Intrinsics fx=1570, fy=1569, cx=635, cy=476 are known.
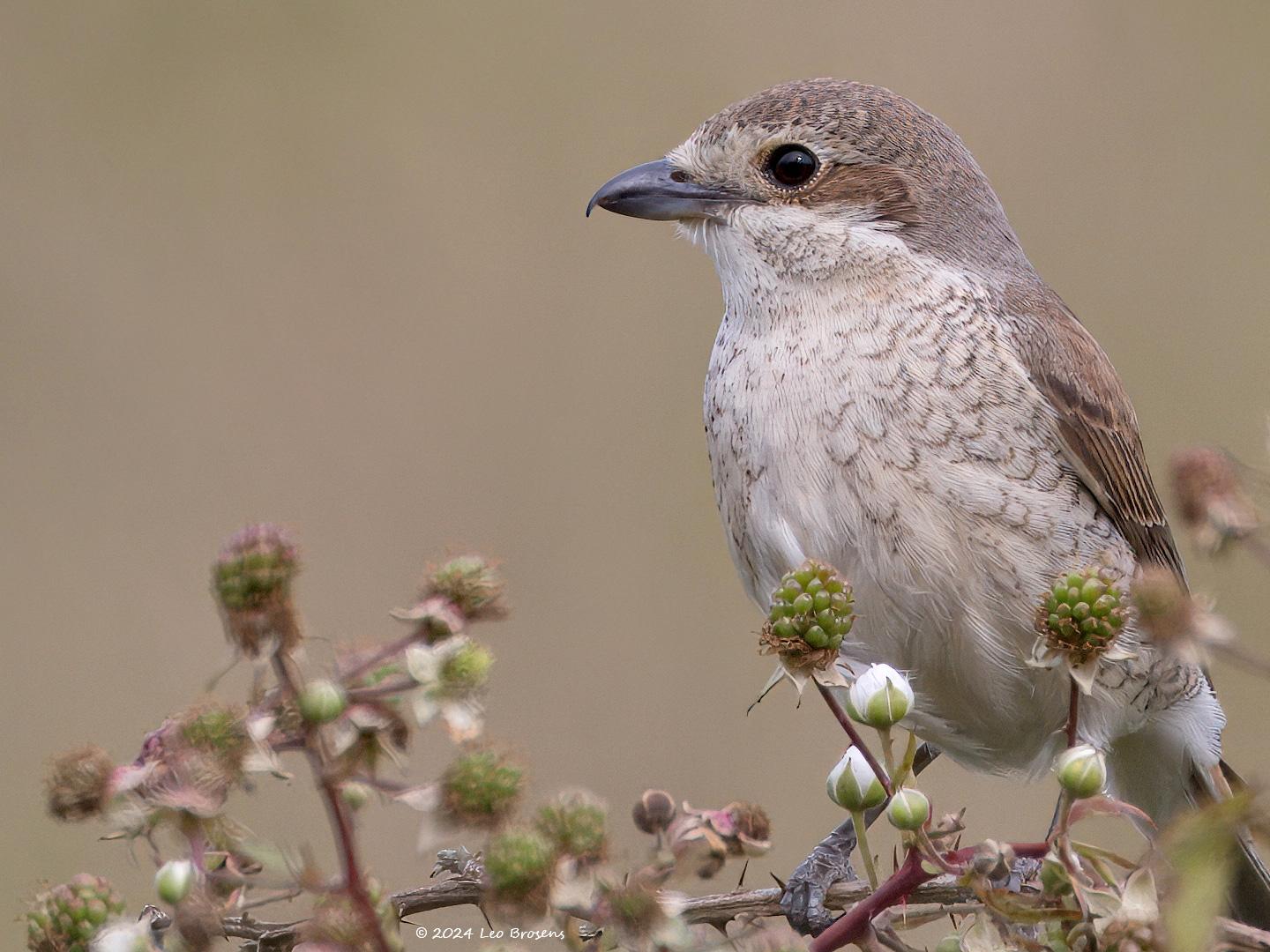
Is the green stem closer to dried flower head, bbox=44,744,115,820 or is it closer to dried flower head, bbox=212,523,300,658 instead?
dried flower head, bbox=212,523,300,658

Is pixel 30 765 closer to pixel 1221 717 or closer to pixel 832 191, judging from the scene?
pixel 832 191

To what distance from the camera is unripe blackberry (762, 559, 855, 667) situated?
1.48m

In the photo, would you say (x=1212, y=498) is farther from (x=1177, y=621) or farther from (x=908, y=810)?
(x=908, y=810)

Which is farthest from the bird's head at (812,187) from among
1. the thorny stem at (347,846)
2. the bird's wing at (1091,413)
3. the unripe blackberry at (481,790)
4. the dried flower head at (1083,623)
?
the thorny stem at (347,846)

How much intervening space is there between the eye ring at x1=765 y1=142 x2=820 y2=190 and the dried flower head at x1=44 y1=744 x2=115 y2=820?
181cm

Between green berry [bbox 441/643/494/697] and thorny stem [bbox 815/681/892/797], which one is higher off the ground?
green berry [bbox 441/643/494/697]

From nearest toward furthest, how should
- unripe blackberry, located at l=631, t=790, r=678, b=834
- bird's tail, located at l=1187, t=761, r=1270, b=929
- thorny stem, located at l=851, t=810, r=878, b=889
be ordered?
1. thorny stem, located at l=851, t=810, r=878, b=889
2. unripe blackberry, located at l=631, t=790, r=678, b=834
3. bird's tail, located at l=1187, t=761, r=1270, b=929

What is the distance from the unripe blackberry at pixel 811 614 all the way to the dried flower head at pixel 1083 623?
22 cm

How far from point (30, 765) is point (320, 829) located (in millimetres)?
1192

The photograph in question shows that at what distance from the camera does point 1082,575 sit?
5.08ft

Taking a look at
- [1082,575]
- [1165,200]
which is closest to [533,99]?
[1165,200]

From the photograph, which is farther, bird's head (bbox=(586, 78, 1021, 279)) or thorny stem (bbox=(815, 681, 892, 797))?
bird's head (bbox=(586, 78, 1021, 279))

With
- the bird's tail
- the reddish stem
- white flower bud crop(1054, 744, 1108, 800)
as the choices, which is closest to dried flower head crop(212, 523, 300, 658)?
the reddish stem

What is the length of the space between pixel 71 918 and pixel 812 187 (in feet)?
6.20
